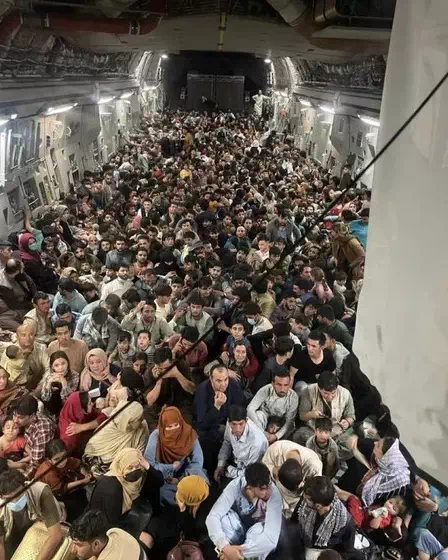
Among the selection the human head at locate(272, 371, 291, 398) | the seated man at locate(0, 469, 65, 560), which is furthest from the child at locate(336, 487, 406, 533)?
the seated man at locate(0, 469, 65, 560)

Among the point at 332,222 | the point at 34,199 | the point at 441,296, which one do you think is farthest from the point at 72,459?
the point at 34,199

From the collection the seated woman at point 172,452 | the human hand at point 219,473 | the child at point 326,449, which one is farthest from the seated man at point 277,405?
the seated woman at point 172,452

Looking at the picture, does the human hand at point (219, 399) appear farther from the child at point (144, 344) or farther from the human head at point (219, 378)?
the child at point (144, 344)

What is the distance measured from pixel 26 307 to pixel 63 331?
1.51 meters

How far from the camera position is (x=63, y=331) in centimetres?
418

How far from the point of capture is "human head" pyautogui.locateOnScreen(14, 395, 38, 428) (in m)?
3.32

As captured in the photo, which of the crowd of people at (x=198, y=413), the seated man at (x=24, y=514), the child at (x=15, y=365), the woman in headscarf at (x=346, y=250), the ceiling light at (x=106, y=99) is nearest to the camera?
the seated man at (x=24, y=514)

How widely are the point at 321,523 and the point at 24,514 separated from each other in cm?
161

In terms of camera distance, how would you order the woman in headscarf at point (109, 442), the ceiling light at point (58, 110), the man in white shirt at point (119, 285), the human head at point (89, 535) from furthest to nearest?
the ceiling light at point (58, 110)
the man in white shirt at point (119, 285)
the woman in headscarf at point (109, 442)
the human head at point (89, 535)

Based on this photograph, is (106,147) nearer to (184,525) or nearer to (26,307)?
(26,307)

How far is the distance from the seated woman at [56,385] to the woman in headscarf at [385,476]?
7.44 feet

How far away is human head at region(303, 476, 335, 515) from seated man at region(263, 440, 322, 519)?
21 cm

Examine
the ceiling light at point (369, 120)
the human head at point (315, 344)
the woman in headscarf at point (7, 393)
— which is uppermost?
the ceiling light at point (369, 120)

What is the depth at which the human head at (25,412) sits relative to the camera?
3.32 meters
